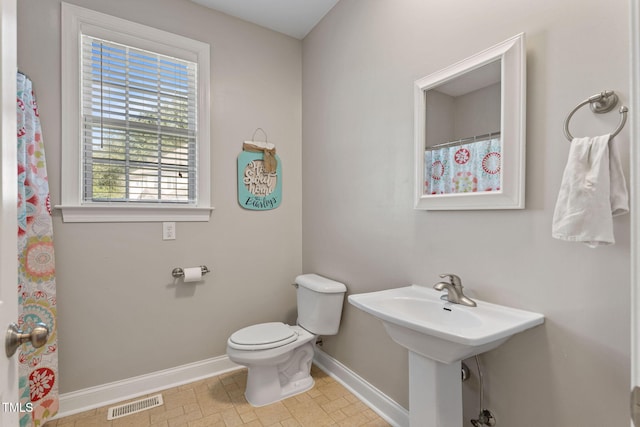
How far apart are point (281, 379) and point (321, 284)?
2.16 feet

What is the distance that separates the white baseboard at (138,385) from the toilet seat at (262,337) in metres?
0.49

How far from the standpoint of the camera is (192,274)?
210 cm

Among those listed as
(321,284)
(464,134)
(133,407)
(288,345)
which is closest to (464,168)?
(464,134)

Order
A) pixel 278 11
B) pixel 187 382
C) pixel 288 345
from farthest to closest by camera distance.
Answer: pixel 278 11
pixel 187 382
pixel 288 345

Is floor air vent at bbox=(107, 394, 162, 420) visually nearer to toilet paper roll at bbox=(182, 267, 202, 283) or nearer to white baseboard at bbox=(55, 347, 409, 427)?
white baseboard at bbox=(55, 347, 409, 427)

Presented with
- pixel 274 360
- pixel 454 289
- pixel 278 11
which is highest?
pixel 278 11

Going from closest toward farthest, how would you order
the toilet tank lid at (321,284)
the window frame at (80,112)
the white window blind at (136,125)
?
the window frame at (80,112), the white window blind at (136,125), the toilet tank lid at (321,284)

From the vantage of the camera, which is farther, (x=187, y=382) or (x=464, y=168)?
(x=187, y=382)

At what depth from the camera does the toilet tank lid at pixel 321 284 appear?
2.06 m

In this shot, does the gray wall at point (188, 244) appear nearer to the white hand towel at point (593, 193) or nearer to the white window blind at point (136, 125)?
the white window blind at point (136, 125)

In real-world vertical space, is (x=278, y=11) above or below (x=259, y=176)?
above

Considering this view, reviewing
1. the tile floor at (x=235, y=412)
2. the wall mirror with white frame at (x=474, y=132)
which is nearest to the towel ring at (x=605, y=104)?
the wall mirror with white frame at (x=474, y=132)

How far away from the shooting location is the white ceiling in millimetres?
2172

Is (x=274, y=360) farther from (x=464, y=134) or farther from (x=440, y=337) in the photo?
(x=464, y=134)
